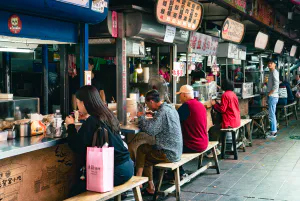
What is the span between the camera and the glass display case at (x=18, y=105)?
499 centimetres

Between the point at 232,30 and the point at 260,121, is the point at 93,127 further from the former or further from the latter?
the point at 260,121

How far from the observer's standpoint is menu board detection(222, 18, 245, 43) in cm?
978

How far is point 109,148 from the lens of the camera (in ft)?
14.0

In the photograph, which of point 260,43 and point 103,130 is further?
point 260,43

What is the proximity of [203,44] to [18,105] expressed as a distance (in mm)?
5792

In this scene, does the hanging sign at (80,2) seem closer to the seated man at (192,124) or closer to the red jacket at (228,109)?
the seated man at (192,124)

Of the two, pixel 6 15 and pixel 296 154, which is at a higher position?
pixel 6 15

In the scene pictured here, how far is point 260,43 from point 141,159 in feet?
28.1

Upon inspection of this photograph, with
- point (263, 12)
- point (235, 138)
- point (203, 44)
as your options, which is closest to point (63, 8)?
point (235, 138)

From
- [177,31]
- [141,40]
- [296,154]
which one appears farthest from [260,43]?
[141,40]

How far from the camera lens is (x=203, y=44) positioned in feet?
32.3

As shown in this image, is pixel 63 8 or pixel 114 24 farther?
pixel 114 24

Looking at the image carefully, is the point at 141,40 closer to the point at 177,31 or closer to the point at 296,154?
the point at 177,31

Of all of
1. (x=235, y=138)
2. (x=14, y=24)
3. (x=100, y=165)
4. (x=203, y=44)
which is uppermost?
(x=203, y=44)
